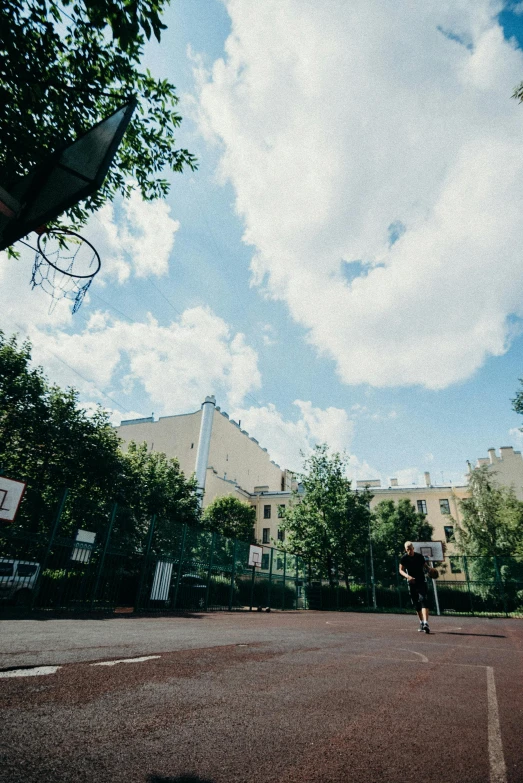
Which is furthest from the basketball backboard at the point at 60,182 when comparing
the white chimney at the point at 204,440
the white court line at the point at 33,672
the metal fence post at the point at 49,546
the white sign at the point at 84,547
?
the white chimney at the point at 204,440

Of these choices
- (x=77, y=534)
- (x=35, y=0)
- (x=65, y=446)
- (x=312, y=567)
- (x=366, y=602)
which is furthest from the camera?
(x=312, y=567)

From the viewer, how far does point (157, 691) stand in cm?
297

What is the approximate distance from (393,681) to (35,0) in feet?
32.6

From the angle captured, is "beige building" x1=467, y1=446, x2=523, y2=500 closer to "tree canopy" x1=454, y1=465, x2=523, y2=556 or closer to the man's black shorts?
"tree canopy" x1=454, y1=465, x2=523, y2=556

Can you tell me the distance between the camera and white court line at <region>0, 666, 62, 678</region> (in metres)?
3.10

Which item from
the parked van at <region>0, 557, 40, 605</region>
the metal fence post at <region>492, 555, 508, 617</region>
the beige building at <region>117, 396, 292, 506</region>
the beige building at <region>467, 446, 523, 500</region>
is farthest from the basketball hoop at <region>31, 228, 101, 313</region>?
the beige building at <region>467, 446, 523, 500</region>

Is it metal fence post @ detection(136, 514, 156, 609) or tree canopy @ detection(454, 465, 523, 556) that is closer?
metal fence post @ detection(136, 514, 156, 609)

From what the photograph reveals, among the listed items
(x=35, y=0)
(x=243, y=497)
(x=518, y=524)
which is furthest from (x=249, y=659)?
(x=243, y=497)

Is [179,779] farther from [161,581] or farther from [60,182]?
[161,581]

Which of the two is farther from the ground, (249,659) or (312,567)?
(312,567)

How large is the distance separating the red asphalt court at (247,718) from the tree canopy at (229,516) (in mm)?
36093

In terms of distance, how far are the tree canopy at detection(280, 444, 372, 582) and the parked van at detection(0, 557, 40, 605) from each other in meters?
23.4

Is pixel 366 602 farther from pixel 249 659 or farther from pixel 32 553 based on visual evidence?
pixel 249 659

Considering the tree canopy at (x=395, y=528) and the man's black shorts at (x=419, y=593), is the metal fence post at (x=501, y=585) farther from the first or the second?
the man's black shorts at (x=419, y=593)
